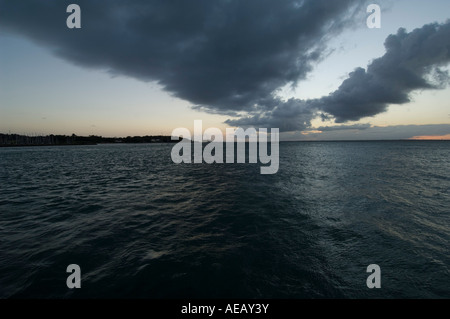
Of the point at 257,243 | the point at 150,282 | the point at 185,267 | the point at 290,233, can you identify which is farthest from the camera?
the point at 290,233

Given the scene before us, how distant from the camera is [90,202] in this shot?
17.8 metres

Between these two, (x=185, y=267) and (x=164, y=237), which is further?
(x=164, y=237)

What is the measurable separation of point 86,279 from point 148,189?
1616cm

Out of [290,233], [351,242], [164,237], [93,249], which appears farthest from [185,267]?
[351,242]

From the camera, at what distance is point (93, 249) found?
9852 mm

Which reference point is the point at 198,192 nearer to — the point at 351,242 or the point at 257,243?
the point at 257,243

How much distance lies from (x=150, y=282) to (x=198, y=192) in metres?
15.2

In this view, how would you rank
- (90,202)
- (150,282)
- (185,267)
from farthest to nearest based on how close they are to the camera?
(90,202) < (185,267) < (150,282)
